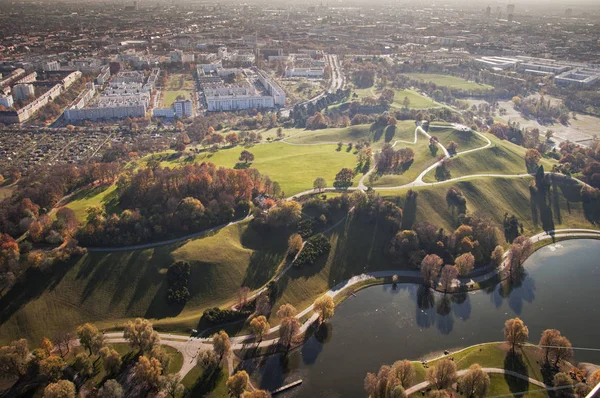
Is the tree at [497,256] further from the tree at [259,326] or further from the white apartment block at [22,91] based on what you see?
the white apartment block at [22,91]

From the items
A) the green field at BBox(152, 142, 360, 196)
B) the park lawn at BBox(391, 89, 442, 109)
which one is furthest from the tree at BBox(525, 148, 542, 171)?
the park lawn at BBox(391, 89, 442, 109)

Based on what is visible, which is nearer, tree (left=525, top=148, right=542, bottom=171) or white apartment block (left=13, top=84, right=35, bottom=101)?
tree (left=525, top=148, right=542, bottom=171)

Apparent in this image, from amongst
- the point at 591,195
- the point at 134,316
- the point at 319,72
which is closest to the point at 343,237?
the point at 134,316

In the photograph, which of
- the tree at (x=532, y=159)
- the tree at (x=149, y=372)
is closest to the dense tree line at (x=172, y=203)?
the tree at (x=149, y=372)

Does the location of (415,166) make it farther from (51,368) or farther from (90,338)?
(51,368)

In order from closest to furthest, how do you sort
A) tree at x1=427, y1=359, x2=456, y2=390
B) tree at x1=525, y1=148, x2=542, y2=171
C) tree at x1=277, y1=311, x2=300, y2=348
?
tree at x1=427, y1=359, x2=456, y2=390, tree at x1=277, y1=311, x2=300, y2=348, tree at x1=525, y1=148, x2=542, y2=171

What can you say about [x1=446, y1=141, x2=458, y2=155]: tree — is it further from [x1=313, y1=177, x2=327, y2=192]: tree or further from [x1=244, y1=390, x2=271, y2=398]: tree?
[x1=244, y1=390, x2=271, y2=398]: tree

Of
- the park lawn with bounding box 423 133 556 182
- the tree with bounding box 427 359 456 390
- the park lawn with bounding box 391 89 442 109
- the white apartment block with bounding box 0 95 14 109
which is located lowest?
the tree with bounding box 427 359 456 390
